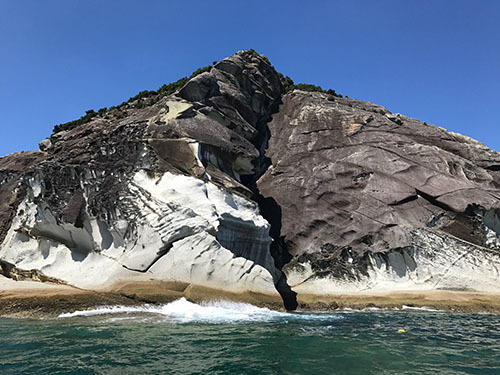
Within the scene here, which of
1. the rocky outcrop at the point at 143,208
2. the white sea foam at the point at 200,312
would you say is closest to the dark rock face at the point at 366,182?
the rocky outcrop at the point at 143,208

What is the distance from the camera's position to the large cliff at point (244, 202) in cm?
2002

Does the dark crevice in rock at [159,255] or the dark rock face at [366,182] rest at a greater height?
the dark rock face at [366,182]

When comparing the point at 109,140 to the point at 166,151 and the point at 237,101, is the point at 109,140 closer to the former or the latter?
the point at 166,151

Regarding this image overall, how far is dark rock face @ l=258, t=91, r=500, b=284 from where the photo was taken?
26.3 m

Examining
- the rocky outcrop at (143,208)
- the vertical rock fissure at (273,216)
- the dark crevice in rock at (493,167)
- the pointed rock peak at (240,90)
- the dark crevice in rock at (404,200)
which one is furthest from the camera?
the dark crevice in rock at (493,167)

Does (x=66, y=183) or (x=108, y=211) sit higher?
(x=66, y=183)

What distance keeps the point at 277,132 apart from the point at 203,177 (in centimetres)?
1803

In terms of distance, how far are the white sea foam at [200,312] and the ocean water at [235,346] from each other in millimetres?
177

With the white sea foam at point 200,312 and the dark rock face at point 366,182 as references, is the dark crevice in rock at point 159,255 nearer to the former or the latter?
the white sea foam at point 200,312

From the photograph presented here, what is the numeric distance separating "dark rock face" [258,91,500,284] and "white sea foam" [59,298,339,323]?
967 cm

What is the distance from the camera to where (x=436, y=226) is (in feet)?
86.3

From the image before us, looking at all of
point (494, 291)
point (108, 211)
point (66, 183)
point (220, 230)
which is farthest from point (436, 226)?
point (66, 183)

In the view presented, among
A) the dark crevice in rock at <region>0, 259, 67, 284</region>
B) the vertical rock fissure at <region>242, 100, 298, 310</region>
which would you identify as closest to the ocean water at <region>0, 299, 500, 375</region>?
the dark crevice in rock at <region>0, 259, 67, 284</region>

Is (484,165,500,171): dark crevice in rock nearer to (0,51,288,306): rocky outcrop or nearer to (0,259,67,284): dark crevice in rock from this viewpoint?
(0,51,288,306): rocky outcrop
